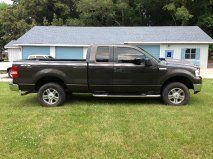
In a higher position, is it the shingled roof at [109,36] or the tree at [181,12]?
the tree at [181,12]

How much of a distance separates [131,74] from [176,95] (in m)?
1.51

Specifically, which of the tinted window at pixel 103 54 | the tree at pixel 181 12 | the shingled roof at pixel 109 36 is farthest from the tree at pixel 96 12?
the tinted window at pixel 103 54

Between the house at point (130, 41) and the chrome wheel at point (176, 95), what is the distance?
2146 cm

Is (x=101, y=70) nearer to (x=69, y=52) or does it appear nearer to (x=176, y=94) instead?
(x=176, y=94)

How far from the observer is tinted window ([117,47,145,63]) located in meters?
9.63

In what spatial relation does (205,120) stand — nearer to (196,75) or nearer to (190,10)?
(196,75)

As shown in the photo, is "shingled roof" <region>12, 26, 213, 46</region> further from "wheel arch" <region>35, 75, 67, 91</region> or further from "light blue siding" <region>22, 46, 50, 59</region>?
"wheel arch" <region>35, 75, 67, 91</region>

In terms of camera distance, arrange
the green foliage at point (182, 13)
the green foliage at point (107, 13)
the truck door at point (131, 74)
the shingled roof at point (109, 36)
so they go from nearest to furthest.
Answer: the truck door at point (131, 74) → the shingled roof at point (109, 36) → the green foliage at point (182, 13) → the green foliage at point (107, 13)

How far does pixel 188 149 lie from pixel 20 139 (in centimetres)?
316

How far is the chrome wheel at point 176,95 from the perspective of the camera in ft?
31.8

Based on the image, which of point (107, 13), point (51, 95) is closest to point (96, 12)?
point (107, 13)

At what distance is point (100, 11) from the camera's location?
49000 millimetres

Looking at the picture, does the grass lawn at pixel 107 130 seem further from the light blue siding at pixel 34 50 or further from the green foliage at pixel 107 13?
the green foliage at pixel 107 13

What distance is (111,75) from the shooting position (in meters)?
9.59
